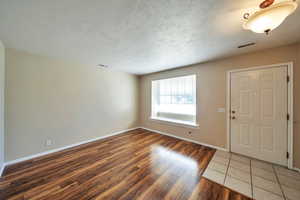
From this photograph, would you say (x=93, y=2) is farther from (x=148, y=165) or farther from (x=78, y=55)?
(x=148, y=165)

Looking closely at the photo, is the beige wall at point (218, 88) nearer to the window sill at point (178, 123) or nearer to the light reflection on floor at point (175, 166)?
the window sill at point (178, 123)

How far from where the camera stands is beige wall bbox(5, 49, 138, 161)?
92.0 inches

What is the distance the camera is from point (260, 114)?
2457 millimetres

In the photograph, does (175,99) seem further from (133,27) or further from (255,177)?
(133,27)

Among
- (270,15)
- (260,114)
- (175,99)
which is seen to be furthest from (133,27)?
(260,114)

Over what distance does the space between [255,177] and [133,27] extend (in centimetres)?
320

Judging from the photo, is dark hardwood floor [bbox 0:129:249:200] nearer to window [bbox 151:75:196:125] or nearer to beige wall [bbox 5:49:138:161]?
beige wall [bbox 5:49:138:161]

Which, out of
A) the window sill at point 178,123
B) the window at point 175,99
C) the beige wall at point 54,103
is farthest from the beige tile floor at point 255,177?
the beige wall at point 54,103

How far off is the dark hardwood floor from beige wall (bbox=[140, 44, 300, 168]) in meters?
0.51

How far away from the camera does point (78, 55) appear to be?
272cm

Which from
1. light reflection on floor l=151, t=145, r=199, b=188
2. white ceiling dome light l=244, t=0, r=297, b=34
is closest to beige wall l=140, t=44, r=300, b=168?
light reflection on floor l=151, t=145, r=199, b=188

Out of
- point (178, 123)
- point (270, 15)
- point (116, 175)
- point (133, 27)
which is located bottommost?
point (116, 175)

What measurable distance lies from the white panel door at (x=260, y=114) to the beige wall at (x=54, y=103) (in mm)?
3711

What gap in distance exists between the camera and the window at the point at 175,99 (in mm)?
3747
